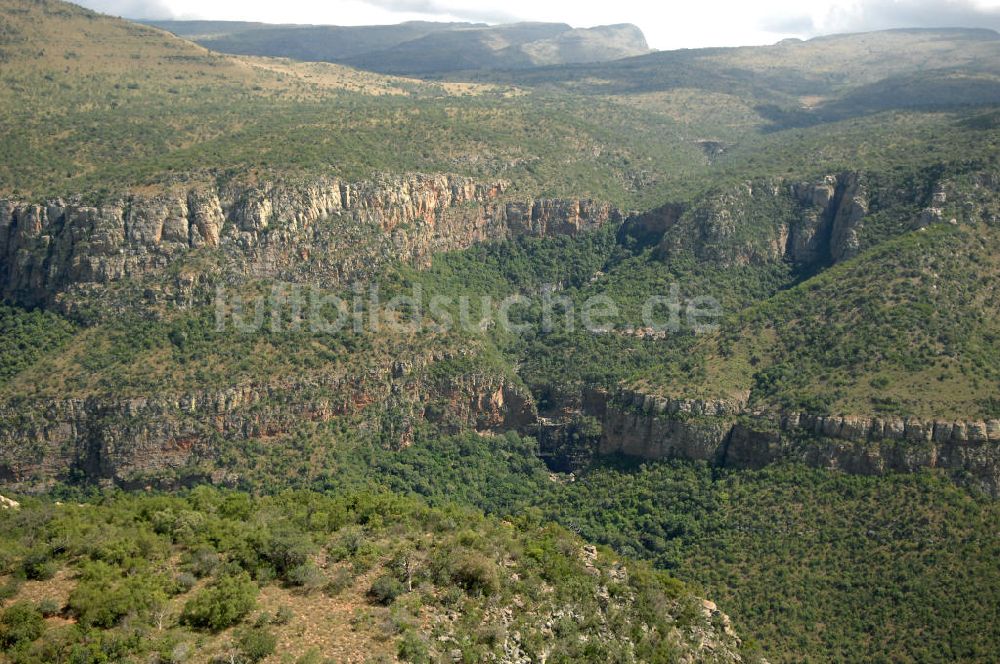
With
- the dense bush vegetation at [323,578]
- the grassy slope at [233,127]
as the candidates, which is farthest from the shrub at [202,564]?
the grassy slope at [233,127]

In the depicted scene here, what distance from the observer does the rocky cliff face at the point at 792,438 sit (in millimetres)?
71625

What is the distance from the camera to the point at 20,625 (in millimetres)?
35562

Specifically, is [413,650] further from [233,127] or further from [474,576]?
[233,127]

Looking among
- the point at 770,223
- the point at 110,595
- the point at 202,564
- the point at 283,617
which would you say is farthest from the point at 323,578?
the point at 770,223

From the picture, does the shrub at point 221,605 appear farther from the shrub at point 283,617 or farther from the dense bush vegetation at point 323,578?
the shrub at point 283,617

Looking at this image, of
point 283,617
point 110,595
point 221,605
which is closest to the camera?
point 110,595

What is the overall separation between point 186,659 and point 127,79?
120 meters

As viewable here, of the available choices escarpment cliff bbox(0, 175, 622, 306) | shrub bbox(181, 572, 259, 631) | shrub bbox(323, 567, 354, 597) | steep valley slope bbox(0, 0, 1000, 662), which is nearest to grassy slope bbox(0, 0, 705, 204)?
steep valley slope bbox(0, 0, 1000, 662)

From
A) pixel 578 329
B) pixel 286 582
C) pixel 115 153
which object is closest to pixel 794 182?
pixel 578 329

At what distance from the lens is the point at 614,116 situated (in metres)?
171

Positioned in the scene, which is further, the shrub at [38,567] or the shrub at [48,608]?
the shrub at [38,567]

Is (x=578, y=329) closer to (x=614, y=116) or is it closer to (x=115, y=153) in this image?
(x=115, y=153)

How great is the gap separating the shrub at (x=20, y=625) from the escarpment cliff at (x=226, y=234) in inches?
2204

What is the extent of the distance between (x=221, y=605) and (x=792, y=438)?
2049 inches
